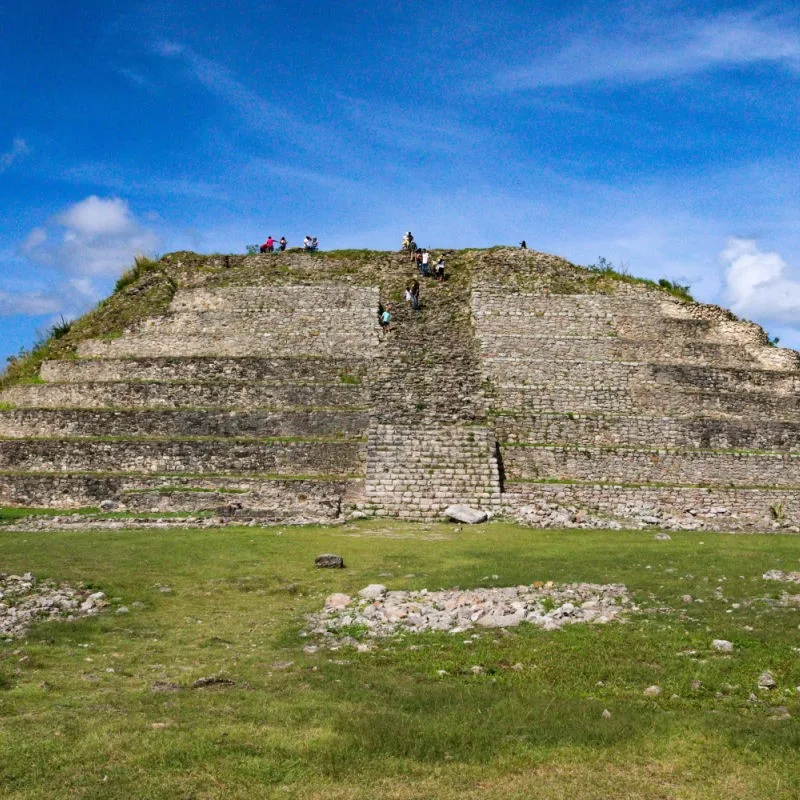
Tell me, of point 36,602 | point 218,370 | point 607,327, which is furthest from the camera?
point 607,327

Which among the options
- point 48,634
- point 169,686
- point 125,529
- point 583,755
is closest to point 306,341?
point 125,529

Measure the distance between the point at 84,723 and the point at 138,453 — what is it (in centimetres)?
1875

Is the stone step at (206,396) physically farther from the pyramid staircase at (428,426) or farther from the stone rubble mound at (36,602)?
the stone rubble mound at (36,602)

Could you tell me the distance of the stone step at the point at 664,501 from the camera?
22.1 meters

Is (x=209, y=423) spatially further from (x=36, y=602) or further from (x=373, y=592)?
(x=373, y=592)

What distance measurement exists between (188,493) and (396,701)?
643 inches

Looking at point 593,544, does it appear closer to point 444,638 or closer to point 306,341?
point 444,638

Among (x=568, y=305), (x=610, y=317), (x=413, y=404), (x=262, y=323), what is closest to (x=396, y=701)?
(x=413, y=404)

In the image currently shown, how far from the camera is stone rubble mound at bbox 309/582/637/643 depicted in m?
10.1

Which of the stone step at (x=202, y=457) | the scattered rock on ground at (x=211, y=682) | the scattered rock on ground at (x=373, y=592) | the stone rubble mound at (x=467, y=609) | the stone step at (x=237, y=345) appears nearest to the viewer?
the scattered rock on ground at (x=211, y=682)

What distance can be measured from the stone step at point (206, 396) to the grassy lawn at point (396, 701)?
13657 millimetres

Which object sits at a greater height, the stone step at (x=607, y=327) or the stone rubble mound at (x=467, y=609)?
the stone step at (x=607, y=327)

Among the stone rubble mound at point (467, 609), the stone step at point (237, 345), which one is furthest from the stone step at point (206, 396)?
the stone rubble mound at point (467, 609)

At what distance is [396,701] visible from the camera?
7484 millimetres
